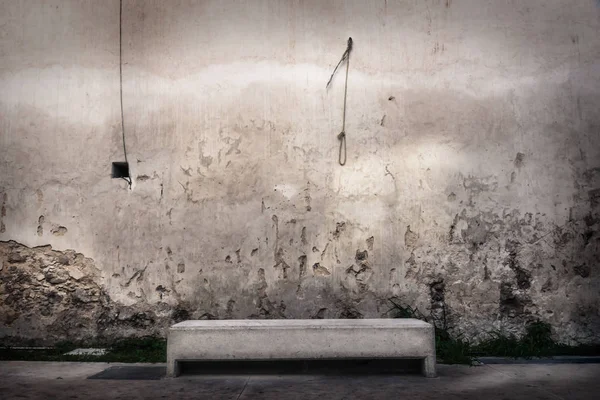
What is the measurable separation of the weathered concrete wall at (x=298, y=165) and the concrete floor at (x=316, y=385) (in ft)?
2.89

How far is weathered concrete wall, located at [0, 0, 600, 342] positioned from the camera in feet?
15.5

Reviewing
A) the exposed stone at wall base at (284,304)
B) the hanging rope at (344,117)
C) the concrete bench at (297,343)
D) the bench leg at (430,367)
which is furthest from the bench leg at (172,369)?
the hanging rope at (344,117)

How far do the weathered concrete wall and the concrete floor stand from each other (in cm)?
88

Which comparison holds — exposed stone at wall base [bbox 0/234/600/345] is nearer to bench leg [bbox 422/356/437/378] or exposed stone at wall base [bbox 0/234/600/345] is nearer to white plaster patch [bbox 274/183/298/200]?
white plaster patch [bbox 274/183/298/200]

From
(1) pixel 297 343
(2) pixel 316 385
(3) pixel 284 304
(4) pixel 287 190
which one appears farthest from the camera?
(4) pixel 287 190

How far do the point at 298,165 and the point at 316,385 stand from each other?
2.15m

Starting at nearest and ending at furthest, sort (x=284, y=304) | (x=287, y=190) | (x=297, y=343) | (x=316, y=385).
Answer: (x=316, y=385) < (x=297, y=343) < (x=284, y=304) < (x=287, y=190)

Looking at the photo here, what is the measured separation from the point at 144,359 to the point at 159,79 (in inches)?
105

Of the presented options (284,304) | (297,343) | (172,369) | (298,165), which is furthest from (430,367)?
(298,165)

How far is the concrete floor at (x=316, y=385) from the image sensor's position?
3180 mm

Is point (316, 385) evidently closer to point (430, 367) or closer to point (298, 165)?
point (430, 367)

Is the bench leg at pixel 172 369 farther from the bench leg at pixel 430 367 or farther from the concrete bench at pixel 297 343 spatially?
the bench leg at pixel 430 367

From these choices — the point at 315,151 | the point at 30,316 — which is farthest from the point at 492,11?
the point at 30,316

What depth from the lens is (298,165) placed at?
→ 4.85 metres
